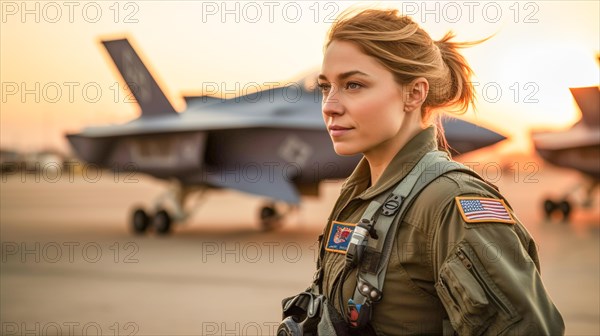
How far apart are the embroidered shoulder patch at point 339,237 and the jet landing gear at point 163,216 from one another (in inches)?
391

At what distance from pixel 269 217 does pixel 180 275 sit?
16.0 feet


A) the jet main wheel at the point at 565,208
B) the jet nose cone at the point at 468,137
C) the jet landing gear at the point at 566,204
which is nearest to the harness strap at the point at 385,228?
the jet nose cone at the point at 468,137

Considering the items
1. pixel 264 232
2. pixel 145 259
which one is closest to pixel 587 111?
pixel 264 232

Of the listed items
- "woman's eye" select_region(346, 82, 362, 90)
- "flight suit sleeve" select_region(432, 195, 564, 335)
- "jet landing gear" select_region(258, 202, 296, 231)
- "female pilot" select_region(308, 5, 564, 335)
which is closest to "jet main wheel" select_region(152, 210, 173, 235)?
"jet landing gear" select_region(258, 202, 296, 231)

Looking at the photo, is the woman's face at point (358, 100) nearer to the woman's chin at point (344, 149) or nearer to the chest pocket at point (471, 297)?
the woman's chin at point (344, 149)

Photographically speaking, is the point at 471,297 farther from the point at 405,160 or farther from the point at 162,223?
the point at 162,223

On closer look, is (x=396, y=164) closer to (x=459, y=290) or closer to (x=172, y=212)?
(x=459, y=290)

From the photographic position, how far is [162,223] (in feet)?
37.2

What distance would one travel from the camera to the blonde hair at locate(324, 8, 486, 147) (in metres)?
1.59

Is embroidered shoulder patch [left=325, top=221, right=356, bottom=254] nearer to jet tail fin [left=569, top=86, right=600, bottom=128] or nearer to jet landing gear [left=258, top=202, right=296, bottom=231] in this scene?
jet landing gear [left=258, top=202, right=296, bottom=231]

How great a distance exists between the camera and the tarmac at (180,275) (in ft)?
17.8

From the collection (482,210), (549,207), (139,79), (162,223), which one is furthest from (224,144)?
(482,210)

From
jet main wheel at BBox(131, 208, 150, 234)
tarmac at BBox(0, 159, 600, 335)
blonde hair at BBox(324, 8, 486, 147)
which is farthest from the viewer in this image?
jet main wheel at BBox(131, 208, 150, 234)

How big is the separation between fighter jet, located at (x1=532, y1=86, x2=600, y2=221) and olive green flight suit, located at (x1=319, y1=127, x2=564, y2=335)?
40.3 feet
